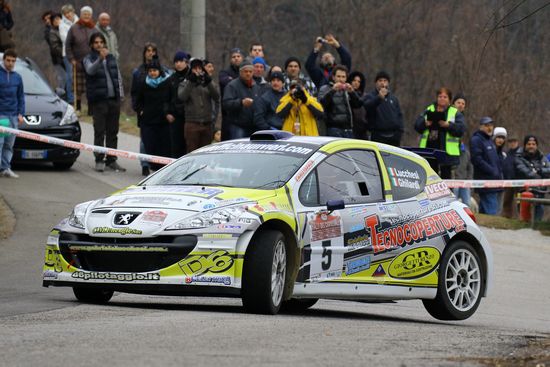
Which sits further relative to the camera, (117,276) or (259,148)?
(259,148)

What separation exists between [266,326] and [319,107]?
9268 mm

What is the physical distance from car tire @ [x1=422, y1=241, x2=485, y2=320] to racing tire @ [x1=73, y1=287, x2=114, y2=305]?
3.14m

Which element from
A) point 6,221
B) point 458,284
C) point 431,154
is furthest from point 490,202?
point 458,284

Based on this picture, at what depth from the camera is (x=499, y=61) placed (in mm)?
47281

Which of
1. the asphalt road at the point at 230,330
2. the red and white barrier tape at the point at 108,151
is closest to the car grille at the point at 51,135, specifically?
the red and white barrier tape at the point at 108,151

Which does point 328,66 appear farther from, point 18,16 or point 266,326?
point 18,16

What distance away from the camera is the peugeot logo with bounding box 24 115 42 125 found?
22.3m

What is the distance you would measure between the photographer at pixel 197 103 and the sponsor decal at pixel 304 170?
950 centimetres

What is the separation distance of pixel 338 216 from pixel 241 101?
8603 millimetres

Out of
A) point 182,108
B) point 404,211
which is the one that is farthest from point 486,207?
point 404,211

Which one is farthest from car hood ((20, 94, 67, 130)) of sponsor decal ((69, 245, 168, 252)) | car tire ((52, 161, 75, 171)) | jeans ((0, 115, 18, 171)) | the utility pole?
sponsor decal ((69, 245, 168, 252))

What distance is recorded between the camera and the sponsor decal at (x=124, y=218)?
10.8m

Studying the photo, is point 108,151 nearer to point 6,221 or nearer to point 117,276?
point 6,221

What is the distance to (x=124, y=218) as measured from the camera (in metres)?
10.8
